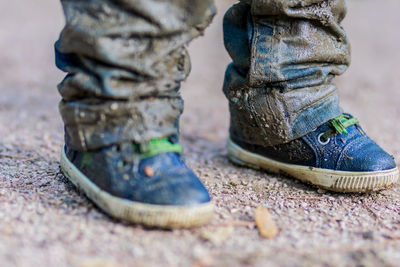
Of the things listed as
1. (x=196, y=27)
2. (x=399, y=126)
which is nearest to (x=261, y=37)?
(x=196, y=27)

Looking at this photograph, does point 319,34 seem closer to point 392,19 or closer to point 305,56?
point 305,56

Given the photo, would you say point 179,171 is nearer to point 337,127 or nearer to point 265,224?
point 265,224

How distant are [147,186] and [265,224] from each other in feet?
1.21

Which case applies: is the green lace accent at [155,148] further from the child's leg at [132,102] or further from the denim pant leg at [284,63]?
Answer: the denim pant leg at [284,63]

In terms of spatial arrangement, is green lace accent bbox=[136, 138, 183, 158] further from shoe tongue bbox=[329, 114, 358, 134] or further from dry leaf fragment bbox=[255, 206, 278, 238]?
shoe tongue bbox=[329, 114, 358, 134]

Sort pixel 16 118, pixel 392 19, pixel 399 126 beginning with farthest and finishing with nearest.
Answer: pixel 392 19, pixel 399 126, pixel 16 118

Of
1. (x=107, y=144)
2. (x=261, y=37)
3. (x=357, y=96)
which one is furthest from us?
(x=357, y=96)

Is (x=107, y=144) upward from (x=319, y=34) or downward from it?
downward

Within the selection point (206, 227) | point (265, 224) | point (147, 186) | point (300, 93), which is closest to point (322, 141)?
point (300, 93)

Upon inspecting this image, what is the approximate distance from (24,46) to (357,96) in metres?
3.05

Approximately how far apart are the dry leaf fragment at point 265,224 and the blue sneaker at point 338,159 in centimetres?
32

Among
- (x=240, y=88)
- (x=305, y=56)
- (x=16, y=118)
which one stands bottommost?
(x=16, y=118)

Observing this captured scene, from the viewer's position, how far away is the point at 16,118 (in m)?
2.40

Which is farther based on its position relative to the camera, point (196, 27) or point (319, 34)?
point (319, 34)
